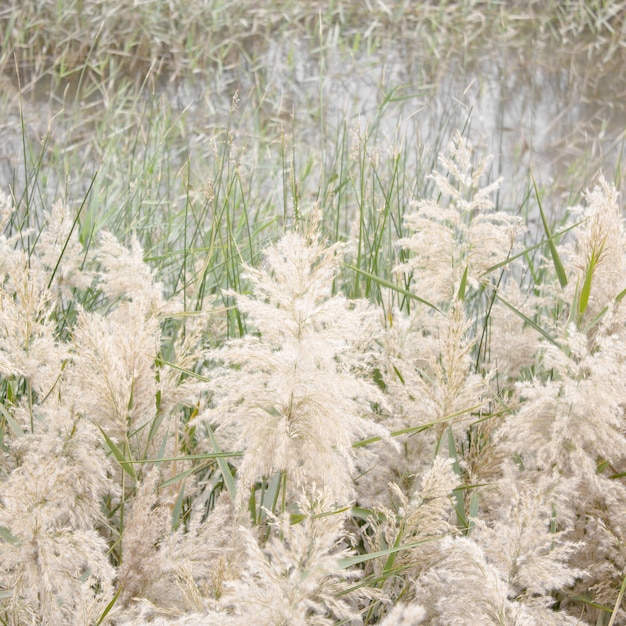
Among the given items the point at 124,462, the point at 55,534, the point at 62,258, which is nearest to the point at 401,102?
the point at 62,258

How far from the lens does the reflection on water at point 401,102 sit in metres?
4.27

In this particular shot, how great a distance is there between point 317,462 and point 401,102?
352cm

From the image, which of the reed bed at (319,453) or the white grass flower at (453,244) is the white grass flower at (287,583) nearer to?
the reed bed at (319,453)

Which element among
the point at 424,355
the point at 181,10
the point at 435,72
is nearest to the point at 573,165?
the point at 435,72

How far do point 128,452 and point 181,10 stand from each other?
442 centimetres

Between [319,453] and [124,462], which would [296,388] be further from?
[124,462]

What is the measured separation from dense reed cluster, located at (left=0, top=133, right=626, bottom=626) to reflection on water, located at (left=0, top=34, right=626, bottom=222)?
289 centimetres

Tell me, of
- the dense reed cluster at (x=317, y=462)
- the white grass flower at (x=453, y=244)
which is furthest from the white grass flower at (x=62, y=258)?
the white grass flower at (x=453, y=244)

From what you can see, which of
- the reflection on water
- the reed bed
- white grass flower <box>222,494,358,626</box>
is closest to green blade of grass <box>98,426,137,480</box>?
the reed bed

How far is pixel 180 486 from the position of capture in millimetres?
1176

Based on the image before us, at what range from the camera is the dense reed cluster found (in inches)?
35.6

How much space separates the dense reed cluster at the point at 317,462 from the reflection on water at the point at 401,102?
289 centimetres

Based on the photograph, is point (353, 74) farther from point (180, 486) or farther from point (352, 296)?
point (180, 486)

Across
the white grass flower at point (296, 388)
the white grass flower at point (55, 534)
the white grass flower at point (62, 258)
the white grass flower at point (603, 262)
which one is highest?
the white grass flower at point (603, 262)
